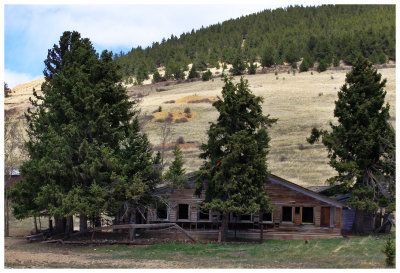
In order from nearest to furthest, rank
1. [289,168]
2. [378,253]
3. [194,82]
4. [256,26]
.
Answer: [378,253], [289,168], [194,82], [256,26]

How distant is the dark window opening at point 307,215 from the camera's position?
2694 centimetres

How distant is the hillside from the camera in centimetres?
4678

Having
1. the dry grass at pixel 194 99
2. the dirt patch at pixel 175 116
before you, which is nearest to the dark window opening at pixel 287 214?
the dirt patch at pixel 175 116

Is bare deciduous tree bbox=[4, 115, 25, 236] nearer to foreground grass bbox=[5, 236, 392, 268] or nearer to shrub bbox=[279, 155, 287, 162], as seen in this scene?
foreground grass bbox=[5, 236, 392, 268]

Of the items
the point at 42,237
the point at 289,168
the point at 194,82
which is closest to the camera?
the point at 42,237

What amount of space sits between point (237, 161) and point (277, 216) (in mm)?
5120

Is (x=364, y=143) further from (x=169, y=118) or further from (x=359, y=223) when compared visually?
(x=169, y=118)

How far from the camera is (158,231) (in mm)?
26391

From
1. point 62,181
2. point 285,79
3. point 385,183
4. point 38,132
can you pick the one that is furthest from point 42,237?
point 285,79

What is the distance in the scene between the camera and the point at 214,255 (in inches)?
766

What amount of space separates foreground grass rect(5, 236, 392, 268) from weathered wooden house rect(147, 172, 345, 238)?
1.95 meters

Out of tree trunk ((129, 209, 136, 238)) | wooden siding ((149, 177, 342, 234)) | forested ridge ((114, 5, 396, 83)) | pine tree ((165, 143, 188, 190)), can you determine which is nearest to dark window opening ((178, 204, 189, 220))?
wooden siding ((149, 177, 342, 234))

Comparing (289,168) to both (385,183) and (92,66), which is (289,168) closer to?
(385,183)

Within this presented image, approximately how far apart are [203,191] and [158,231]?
3336mm
